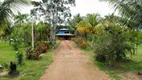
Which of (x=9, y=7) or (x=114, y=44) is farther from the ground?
(x=9, y=7)

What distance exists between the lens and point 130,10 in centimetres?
1257

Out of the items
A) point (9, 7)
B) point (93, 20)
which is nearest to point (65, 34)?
point (93, 20)

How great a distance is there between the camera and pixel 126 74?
474 inches

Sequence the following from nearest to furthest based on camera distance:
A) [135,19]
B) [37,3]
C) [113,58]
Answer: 1. [135,19]
2. [113,58]
3. [37,3]

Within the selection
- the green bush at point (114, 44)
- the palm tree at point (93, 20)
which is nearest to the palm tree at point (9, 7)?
the green bush at point (114, 44)

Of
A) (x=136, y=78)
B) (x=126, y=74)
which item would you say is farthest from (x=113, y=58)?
(x=136, y=78)

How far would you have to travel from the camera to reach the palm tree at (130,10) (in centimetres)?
1164

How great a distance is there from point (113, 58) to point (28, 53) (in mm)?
6769

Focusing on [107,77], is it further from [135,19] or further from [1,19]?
[1,19]

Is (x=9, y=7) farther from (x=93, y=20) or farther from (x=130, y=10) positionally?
(x=93, y=20)

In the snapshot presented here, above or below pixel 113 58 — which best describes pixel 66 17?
above

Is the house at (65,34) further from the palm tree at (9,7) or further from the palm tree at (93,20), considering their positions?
the palm tree at (9,7)

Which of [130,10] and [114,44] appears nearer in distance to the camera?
[130,10]

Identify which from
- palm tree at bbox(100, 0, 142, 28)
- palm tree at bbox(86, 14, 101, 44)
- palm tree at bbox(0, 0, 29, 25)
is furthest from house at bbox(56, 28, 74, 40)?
palm tree at bbox(0, 0, 29, 25)
